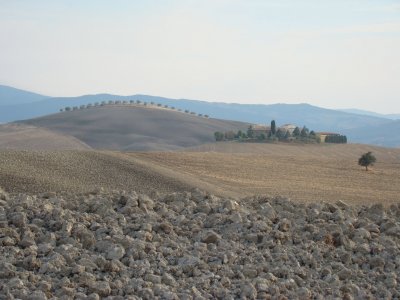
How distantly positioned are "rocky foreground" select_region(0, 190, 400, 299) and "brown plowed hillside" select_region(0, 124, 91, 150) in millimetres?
60487

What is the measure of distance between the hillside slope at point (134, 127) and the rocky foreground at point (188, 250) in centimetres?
7744

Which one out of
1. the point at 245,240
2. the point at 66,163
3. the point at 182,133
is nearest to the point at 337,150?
the point at 182,133

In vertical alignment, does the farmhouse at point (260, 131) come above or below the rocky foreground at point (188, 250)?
below

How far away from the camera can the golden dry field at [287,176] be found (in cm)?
2964

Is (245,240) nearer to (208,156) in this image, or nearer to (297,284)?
(297,284)

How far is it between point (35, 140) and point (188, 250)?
76.6 meters

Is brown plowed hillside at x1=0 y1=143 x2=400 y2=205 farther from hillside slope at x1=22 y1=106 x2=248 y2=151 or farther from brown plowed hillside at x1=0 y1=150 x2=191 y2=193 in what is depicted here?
hillside slope at x1=22 y1=106 x2=248 y2=151

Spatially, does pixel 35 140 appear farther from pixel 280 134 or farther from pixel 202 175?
pixel 202 175

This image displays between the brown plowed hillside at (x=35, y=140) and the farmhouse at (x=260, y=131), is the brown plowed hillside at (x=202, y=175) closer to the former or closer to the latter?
the farmhouse at (x=260, y=131)

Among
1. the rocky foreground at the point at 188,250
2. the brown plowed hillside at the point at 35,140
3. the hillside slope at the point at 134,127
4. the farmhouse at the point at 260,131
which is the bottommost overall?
the brown plowed hillside at the point at 35,140

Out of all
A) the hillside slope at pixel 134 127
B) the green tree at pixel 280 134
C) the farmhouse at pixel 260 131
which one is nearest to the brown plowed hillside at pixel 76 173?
the green tree at pixel 280 134

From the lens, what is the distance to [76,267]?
805 cm

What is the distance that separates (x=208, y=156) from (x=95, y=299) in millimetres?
38494

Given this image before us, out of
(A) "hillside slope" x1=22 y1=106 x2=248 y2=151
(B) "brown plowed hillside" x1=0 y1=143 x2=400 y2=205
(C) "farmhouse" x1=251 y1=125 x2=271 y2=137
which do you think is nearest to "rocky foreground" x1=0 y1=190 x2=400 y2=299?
(B) "brown plowed hillside" x1=0 y1=143 x2=400 y2=205
